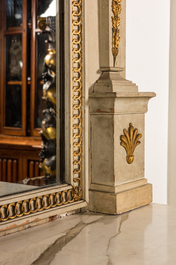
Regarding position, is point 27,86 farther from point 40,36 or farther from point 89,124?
point 89,124

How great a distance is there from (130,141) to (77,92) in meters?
0.22

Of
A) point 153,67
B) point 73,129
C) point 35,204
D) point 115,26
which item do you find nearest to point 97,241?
point 35,204

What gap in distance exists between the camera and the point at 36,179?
1.15m

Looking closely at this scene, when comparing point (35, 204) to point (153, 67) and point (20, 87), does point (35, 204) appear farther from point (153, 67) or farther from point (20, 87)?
point (153, 67)

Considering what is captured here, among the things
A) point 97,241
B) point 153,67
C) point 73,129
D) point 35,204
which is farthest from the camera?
point 153,67

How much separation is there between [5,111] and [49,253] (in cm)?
35

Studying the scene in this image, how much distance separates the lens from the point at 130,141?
51.9 inches

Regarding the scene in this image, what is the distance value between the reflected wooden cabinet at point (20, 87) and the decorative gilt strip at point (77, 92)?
112 millimetres

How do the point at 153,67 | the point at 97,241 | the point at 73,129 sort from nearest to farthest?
the point at 97,241
the point at 73,129
the point at 153,67

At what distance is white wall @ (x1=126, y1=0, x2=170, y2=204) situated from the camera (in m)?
1.45

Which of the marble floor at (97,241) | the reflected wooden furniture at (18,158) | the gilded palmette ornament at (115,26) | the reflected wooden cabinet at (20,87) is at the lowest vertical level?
the marble floor at (97,241)

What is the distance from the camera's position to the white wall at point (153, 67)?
1.45m

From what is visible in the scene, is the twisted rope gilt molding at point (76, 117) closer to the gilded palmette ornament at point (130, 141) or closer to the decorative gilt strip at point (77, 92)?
the decorative gilt strip at point (77, 92)

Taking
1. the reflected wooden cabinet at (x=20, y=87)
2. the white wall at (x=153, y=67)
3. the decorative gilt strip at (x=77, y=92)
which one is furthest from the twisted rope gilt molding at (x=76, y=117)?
the white wall at (x=153, y=67)
